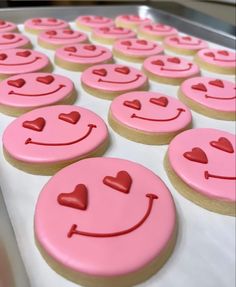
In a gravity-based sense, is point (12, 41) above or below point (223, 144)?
above

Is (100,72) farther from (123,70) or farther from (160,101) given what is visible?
(160,101)

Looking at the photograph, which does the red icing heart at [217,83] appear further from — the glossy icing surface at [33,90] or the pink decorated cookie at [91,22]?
the pink decorated cookie at [91,22]

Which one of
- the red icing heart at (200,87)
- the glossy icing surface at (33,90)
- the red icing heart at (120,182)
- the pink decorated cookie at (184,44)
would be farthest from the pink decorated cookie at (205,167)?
the pink decorated cookie at (184,44)

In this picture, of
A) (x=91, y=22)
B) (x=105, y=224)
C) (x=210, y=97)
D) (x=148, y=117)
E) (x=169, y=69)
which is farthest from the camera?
(x=91, y=22)

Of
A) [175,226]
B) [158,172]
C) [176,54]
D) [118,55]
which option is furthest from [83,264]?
[176,54]

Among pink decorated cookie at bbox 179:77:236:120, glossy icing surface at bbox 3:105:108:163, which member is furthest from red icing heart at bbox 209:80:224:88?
glossy icing surface at bbox 3:105:108:163

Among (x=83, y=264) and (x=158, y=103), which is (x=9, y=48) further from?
(x=83, y=264)

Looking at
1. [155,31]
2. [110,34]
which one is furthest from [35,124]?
[155,31]
